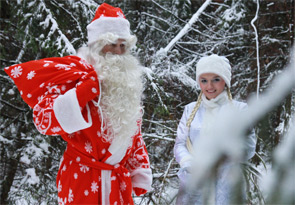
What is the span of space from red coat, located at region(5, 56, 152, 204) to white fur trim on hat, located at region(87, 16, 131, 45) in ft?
0.88

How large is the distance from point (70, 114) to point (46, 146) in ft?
10.6

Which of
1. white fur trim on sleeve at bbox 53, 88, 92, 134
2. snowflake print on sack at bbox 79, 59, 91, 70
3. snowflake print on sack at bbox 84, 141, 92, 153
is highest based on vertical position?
snowflake print on sack at bbox 79, 59, 91, 70

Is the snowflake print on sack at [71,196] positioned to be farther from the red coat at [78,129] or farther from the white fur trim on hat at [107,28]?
the white fur trim on hat at [107,28]

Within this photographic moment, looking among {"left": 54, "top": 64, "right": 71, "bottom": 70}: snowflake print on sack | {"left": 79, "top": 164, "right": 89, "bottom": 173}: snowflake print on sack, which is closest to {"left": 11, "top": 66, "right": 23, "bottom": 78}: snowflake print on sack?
{"left": 54, "top": 64, "right": 71, "bottom": 70}: snowflake print on sack

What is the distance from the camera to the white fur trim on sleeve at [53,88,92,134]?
6.14ft

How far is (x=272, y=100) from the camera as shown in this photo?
1.24 ft

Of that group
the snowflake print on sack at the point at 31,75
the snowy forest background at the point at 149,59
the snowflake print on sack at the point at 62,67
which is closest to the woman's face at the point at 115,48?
the snowflake print on sack at the point at 62,67

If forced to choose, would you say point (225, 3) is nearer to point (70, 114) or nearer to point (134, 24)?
point (134, 24)

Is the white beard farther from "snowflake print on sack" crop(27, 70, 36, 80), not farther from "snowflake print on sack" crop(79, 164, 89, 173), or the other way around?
"snowflake print on sack" crop(27, 70, 36, 80)

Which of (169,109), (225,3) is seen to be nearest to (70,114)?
(169,109)

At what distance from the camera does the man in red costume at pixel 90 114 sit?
1.90 meters

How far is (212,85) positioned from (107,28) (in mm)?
783

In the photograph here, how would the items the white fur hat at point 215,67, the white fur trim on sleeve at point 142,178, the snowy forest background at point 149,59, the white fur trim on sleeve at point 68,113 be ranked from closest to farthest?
1. the white fur trim on sleeve at point 68,113
2. the white fur trim on sleeve at point 142,178
3. the white fur hat at point 215,67
4. the snowy forest background at point 149,59

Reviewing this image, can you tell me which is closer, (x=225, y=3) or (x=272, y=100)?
(x=272, y=100)
